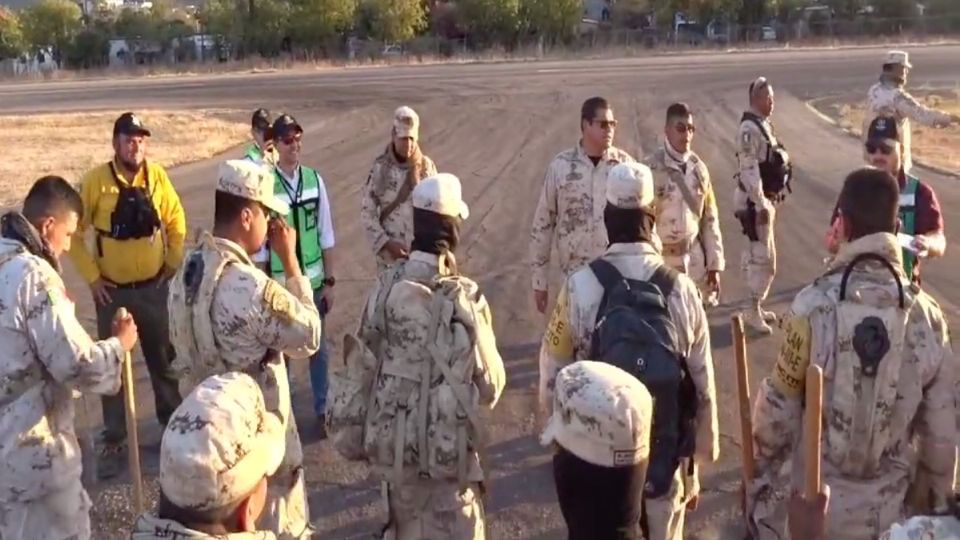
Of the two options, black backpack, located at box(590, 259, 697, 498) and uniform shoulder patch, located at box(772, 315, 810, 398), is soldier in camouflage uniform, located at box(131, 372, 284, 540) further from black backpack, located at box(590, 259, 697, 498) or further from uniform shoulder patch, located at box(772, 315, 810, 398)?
uniform shoulder patch, located at box(772, 315, 810, 398)

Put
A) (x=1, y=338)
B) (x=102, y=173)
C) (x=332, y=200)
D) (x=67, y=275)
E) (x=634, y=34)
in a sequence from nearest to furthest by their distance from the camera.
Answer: (x=1, y=338) < (x=102, y=173) < (x=67, y=275) < (x=332, y=200) < (x=634, y=34)

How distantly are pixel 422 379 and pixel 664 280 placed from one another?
1.15 meters

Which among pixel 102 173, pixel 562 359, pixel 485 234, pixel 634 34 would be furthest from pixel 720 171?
pixel 634 34

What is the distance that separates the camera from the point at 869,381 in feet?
14.5

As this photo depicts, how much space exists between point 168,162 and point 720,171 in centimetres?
1091

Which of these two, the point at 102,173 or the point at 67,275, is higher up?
Answer: the point at 102,173

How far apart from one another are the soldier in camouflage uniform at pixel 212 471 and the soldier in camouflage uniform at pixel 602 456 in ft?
2.70

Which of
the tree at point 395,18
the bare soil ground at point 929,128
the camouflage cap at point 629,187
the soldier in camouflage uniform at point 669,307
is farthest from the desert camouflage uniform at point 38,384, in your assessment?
the tree at point 395,18

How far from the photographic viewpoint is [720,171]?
2042cm

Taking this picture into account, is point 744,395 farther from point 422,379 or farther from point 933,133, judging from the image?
point 933,133

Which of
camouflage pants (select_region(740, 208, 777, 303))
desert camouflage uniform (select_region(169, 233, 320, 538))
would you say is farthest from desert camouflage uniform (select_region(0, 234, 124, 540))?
camouflage pants (select_region(740, 208, 777, 303))

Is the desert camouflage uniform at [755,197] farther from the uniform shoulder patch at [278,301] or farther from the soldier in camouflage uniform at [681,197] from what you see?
the uniform shoulder patch at [278,301]

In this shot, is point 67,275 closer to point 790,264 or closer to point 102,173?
point 102,173

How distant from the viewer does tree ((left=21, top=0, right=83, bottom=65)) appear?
70.9 m
